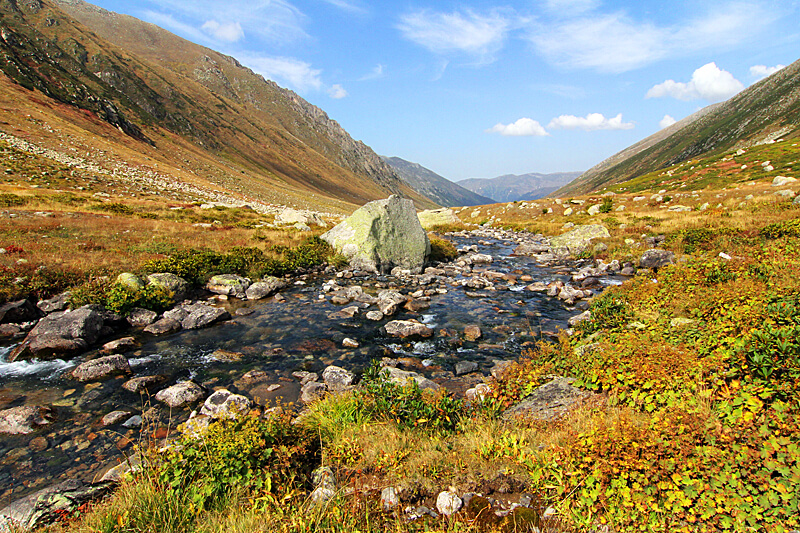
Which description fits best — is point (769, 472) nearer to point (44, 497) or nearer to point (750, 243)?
point (44, 497)

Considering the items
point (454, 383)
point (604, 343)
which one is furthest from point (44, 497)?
point (604, 343)

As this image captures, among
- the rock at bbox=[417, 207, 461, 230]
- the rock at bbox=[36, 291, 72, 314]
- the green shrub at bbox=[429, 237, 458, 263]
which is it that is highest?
the rock at bbox=[417, 207, 461, 230]

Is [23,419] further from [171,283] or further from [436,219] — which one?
[436,219]

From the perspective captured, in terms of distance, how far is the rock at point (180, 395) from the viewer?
8.59m

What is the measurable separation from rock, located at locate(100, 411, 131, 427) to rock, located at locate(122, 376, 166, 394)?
81cm

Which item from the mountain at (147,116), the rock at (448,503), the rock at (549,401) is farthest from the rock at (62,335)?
the mountain at (147,116)

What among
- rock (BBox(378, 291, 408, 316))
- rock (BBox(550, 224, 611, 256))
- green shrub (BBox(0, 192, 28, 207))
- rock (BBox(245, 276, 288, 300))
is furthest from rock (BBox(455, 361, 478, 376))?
green shrub (BBox(0, 192, 28, 207))

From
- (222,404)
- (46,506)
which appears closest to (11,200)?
(222,404)

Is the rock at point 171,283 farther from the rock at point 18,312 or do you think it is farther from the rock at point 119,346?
the rock at point 119,346

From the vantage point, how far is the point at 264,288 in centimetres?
1781

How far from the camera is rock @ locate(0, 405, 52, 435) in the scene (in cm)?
725

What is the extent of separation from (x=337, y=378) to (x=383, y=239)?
623 inches

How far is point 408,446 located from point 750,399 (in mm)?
5147

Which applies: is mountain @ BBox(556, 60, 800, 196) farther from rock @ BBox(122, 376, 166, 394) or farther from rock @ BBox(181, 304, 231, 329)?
rock @ BBox(122, 376, 166, 394)
